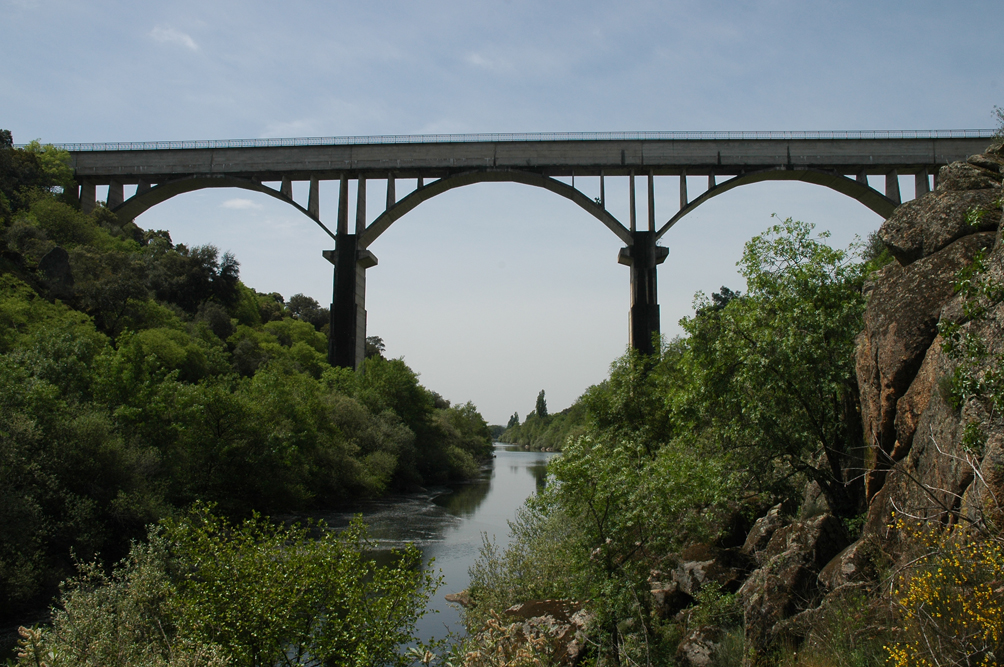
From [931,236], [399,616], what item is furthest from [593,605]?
[931,236]

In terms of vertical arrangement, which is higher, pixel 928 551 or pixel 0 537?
pixel 928 551

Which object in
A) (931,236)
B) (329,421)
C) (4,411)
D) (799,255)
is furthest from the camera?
(329,421)

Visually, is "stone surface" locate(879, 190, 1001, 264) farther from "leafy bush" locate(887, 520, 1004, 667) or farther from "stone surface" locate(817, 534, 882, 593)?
"leafy bush" locate(887, 520, 1004, 667)

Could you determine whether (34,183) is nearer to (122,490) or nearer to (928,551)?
(122,490)

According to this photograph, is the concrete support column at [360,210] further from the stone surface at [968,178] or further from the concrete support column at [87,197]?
the stone surface at [968,178]

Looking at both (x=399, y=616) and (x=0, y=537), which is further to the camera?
(x=0, y=537)

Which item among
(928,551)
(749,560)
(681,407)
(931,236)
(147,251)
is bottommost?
(749,560)

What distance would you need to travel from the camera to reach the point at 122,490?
51.2 ft

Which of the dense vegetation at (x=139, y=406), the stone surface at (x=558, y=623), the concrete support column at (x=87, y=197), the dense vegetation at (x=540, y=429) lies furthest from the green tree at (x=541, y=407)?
the stone surface at (x=558, y=623)

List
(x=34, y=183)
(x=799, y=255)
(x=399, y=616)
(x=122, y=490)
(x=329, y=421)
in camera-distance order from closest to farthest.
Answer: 1. (x=399, y=616)
2. (x=799, y=255)
3. (x=122, y=490)
4. (x=329, y=421)
5. (x=34, y=183)

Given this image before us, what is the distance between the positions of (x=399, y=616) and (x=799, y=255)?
7084 millimetres

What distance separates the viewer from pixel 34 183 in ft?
123

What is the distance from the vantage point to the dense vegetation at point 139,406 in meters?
13.8

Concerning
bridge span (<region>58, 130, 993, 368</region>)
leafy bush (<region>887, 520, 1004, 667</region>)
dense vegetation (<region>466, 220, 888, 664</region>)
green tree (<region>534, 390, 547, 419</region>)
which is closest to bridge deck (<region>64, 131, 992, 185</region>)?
bridge span (<region>58, 130, 993, 368</region>)
